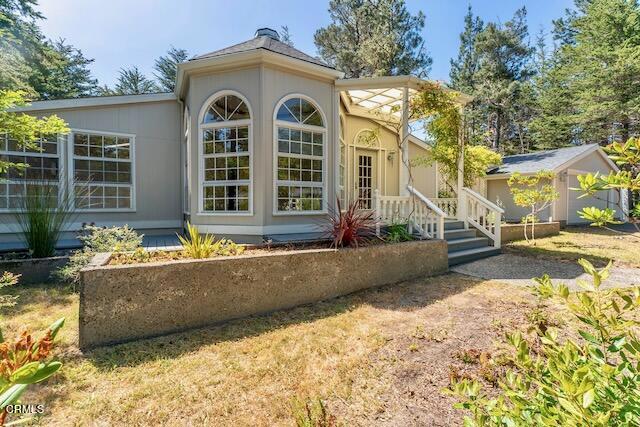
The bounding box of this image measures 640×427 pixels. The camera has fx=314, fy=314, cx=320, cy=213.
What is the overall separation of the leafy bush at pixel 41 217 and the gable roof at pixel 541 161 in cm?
1680

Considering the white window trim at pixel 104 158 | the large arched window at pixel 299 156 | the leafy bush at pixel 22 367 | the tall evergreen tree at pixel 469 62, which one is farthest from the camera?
the tall evergreen tree at pixel 469 62

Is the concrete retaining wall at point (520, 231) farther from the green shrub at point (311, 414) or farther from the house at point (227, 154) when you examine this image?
the green shrub at point (311, 414)

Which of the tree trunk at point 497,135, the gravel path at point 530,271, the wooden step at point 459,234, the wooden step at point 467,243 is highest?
the tree trunk at point 497,135

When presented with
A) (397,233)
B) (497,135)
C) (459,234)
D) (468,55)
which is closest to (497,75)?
(468,55)

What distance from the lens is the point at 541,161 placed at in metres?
15.3

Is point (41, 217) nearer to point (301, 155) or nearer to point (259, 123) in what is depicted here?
point (259, 123)

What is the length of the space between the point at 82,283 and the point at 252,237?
3.56 metres

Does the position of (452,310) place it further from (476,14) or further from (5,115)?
(476,14)

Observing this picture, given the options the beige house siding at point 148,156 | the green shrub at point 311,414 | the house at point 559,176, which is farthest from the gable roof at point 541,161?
the green shrub at point 311,414

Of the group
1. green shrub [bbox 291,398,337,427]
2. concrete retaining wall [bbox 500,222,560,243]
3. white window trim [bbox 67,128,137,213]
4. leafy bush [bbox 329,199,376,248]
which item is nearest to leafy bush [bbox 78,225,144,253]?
white window trim [bbox 67,128,137,213]

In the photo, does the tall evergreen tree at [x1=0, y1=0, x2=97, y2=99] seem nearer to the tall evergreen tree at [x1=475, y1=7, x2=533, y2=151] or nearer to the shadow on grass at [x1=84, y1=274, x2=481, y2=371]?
the shadow on grass at [x1=84, y1=274, x2=481, y2=371]

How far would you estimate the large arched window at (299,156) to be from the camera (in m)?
6.96

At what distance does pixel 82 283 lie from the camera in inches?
135

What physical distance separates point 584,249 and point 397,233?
21.4ft
